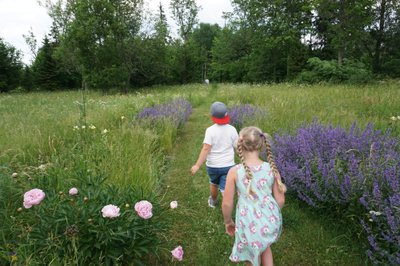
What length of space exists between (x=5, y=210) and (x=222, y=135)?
2.30 meters

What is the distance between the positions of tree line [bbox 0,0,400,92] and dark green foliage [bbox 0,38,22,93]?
0.10 meters

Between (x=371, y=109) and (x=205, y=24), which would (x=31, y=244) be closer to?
(x=371, y=109)

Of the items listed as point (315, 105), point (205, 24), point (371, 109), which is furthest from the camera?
A: point (205, 24)

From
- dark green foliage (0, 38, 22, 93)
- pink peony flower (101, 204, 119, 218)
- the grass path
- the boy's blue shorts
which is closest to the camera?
pink peony flower (101, 204, 119, 218)

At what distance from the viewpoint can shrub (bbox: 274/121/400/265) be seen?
2252mm

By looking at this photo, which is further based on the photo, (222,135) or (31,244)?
(222,135)

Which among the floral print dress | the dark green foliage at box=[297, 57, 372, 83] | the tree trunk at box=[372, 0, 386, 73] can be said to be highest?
the tree trunk at box=[372, 0, 386, 73]

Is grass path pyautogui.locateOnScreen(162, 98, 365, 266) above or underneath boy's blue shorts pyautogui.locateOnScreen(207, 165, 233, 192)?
underneath

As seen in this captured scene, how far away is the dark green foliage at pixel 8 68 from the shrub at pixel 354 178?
32.1 meters

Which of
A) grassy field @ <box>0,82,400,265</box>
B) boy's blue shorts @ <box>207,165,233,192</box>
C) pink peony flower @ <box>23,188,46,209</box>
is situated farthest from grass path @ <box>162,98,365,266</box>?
pink peony flower @ <box>23,188,46,209</box>

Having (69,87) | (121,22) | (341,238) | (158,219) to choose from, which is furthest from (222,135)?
(69,87)

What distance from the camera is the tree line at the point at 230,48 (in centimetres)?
1970

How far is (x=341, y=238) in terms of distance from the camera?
2.85 metres

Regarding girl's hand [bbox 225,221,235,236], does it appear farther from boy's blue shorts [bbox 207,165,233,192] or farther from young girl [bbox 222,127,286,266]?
boy's blue shorts [bbox 207,165,233,192]
